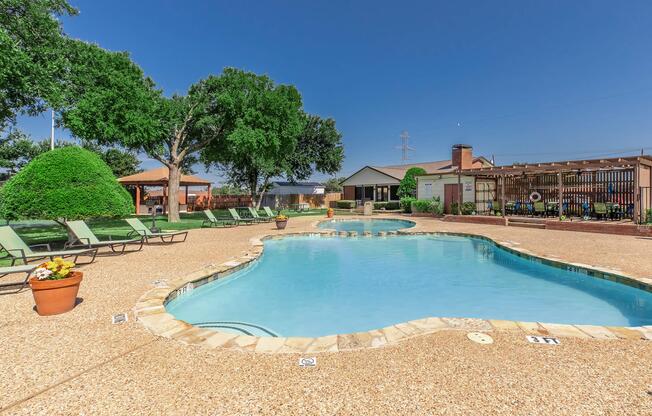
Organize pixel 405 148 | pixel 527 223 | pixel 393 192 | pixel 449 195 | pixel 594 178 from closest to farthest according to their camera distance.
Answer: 1. pixel 527 223
2. pixel 594 178
3. pixel 449 195
4. pixel 393 192
5. pixel 405 148

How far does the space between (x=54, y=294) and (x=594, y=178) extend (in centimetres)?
2027

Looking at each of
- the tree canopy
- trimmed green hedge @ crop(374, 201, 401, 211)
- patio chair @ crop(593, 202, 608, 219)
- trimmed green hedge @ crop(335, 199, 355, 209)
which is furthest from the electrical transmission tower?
patio chair @ crop(593, 202, 608, 219)

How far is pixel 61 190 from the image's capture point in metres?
7.81

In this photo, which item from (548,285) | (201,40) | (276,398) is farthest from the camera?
(201,40)

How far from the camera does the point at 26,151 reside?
97.8 feet

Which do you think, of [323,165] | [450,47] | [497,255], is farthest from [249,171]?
[497,255]

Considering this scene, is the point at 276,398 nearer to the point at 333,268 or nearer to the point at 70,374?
the point at 70,374

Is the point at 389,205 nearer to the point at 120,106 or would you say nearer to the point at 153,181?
the point at 153,181

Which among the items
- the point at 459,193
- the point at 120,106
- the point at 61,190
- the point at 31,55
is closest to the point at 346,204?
the point at 459,193

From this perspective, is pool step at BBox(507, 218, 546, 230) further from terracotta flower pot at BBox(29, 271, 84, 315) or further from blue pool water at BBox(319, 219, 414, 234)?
terracotta flower pot at BBox(29, 271, 84, 315)

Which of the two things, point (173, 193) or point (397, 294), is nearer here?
point (397, 294)

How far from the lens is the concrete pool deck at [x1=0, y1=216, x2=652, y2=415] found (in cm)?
240

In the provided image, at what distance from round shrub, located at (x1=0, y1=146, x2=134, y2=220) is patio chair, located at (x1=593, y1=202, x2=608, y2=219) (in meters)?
18.3

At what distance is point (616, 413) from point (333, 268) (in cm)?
727
